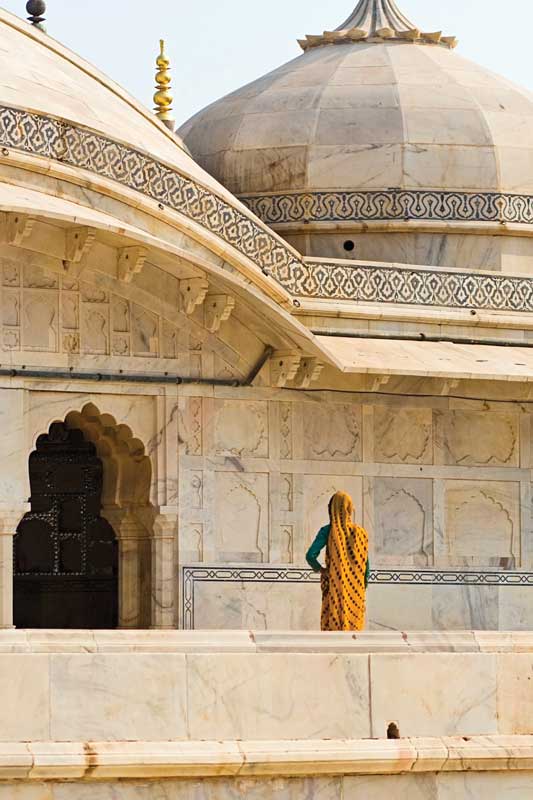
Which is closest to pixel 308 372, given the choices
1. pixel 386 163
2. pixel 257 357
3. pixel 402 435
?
pixel 257 357

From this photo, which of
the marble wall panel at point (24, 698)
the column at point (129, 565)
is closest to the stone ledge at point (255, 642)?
the marble wall panel at point (24, 698)

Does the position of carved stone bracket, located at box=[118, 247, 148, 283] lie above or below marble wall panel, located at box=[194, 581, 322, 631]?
above

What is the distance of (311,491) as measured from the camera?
21.0m

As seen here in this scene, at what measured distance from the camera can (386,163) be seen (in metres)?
24.1

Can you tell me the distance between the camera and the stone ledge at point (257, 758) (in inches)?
545

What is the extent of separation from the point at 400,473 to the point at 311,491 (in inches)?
31.1

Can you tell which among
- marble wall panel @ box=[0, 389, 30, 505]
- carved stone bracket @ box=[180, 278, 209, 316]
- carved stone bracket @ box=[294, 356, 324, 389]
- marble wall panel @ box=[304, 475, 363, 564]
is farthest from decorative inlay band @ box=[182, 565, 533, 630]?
carved stone bracket @ box=[180, 278, 209, 316]

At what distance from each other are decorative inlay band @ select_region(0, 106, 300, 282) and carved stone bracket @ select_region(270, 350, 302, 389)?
0.76 metres

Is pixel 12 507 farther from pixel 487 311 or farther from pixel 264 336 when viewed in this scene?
pixel 487 311

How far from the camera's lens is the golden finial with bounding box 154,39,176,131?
1001 inches

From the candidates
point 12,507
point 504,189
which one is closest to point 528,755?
point 12,507

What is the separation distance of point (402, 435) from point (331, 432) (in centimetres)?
64

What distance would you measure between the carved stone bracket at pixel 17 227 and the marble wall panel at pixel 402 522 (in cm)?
367

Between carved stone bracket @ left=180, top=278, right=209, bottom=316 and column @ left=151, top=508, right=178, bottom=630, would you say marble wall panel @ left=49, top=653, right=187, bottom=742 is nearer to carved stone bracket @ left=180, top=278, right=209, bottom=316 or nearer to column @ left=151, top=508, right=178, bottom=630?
column @ left=151, top=508, right=178, bottom=630
